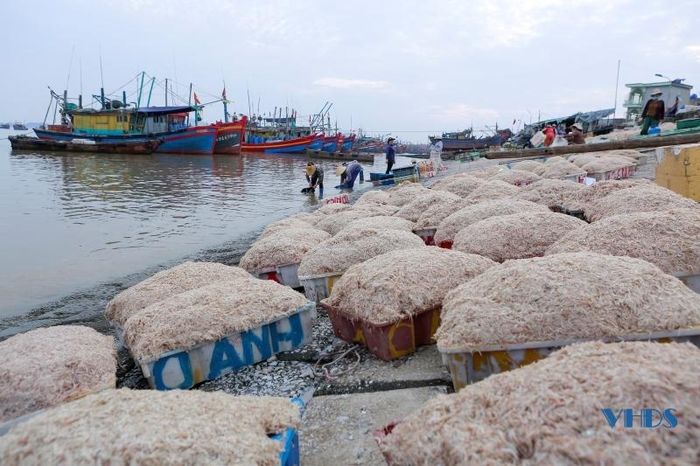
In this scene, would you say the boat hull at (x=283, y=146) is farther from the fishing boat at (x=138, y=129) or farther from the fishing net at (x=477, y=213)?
the fishing net at (x=477, y=213)

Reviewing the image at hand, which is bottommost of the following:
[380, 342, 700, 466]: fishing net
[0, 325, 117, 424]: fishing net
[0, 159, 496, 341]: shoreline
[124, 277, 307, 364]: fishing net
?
[0, 159, 496, 341]: shoreline

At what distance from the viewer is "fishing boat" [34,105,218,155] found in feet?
133

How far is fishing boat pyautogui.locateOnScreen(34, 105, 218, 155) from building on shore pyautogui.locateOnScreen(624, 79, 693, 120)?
34.4 metres

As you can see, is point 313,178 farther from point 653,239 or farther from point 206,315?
point 653,239

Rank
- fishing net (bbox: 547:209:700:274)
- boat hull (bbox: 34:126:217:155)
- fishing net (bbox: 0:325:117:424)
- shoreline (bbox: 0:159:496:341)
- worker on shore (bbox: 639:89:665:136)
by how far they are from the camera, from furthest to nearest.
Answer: boat hull (bbox: 34:126:217:155) → worker on shore (bbox: 639:89:665:136) → shoreline (bbox: 0:159:496:341) → fishing net (bbox: 547:209:700:274) → fishing net (bbox: 0:325:117:424)

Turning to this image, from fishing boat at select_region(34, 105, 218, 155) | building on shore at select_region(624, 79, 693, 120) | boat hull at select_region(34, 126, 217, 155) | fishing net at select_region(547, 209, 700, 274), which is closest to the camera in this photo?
fishing net at select_region(547, 209, 700, 274)

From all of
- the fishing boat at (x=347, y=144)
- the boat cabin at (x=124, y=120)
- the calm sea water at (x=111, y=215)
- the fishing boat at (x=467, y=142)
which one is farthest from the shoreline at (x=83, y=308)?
the fishing boat at (x=347, y=144)

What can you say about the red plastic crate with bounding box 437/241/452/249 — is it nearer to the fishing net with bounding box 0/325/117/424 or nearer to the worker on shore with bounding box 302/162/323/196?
the fishing net with bounding box 0/325/117/424

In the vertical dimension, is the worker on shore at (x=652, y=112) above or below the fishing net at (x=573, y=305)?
above

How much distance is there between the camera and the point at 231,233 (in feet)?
43.1

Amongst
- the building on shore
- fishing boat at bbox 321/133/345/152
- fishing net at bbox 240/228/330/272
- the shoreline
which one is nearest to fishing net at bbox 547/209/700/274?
fishing net at bbox 240/228/330/272

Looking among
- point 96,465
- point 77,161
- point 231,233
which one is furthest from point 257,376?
point 77,161

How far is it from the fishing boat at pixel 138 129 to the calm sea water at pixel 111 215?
A: 30.1ft

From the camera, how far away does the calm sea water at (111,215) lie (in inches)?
366
